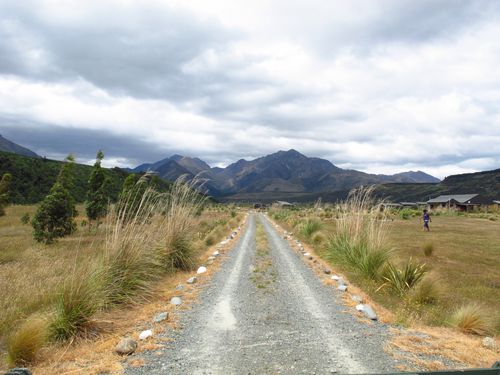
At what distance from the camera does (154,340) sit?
18.0 ft

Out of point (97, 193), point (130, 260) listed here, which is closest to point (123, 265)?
point (130, 260)

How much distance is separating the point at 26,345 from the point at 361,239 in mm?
8896

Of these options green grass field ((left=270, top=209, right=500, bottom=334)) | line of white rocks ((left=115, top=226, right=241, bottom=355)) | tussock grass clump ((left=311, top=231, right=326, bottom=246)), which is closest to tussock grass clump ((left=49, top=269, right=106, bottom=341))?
line of white rocks ((left=115, top=226, right=241, bottom=355))

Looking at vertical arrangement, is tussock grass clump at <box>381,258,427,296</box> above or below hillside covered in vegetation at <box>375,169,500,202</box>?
below

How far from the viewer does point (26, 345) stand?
4488mm

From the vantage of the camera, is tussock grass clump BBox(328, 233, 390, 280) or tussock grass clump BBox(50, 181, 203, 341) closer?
tussock grass clump BBox(50, 181, 203, 341)

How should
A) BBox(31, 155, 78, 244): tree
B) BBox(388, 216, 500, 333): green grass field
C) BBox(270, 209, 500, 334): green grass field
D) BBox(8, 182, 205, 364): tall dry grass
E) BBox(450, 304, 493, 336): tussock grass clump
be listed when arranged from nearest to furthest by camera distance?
BBox(8, 182, 205, 364): tall dry grass < BBox(450, 304, 493, 336): tussock grass clump < BBox(270, 209, 500, 334): green grass field < BBox(388, 216, 500, 333): green grass field < BBox(31, 155, 78, 244): tree

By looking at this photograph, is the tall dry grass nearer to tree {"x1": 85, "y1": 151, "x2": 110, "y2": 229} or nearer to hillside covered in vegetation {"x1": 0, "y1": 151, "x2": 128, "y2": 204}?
tree {"x1": 85, "y1": 151, "x2": 110, "y2": 229}

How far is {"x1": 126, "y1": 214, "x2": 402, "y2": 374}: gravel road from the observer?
4.56 meters

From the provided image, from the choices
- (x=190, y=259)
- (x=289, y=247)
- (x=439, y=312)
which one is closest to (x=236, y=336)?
(x=439, y=312)

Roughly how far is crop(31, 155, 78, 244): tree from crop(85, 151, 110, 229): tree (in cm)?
344

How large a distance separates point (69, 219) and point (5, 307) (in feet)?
45.7

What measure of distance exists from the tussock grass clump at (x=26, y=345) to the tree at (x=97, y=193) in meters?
19.5

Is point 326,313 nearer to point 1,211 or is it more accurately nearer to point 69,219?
point 69,219
